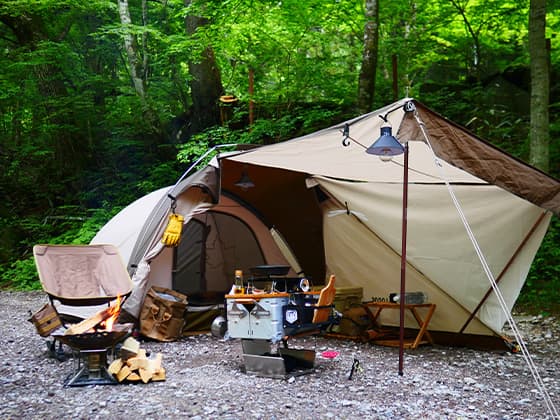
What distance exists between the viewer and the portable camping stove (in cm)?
415

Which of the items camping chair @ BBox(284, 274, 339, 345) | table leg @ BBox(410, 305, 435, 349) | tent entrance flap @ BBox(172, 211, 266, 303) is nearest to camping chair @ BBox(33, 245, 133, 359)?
camping chair @ BBox(284, 274, 339, 345)

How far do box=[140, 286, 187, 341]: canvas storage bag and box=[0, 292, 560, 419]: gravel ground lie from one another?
0.29m

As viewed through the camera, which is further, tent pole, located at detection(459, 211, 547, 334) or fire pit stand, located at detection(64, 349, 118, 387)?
tent pole, located at detection(459, 211, 547, 334)

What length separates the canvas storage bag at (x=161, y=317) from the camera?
606cm

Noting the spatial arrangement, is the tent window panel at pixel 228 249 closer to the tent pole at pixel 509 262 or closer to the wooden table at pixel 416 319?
the wooden table at pixel 416 319

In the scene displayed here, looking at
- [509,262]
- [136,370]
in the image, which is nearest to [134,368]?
[136,370]

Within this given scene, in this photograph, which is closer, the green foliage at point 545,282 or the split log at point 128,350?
the split log at point 128,350

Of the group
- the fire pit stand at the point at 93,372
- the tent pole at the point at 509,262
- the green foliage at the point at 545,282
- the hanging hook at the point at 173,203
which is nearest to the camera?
the fire pit stand at the point at 93,372

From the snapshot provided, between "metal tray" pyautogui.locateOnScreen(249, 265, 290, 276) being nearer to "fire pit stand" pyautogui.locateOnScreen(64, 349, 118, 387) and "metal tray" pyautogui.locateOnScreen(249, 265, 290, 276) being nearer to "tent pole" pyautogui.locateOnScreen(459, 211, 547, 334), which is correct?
"fire pit stand" pyautogui.locateOnScreen(64, 349, 118, 387)

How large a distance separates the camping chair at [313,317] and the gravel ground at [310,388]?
352 millimetres

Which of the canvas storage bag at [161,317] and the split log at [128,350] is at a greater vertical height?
the split log at [128,350]

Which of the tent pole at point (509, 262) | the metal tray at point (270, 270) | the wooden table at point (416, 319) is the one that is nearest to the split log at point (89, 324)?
the metal tray at point (270, 270)

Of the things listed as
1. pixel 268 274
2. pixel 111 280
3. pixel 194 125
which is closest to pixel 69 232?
pixel 194 125

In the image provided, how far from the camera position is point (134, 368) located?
14.4 ft
